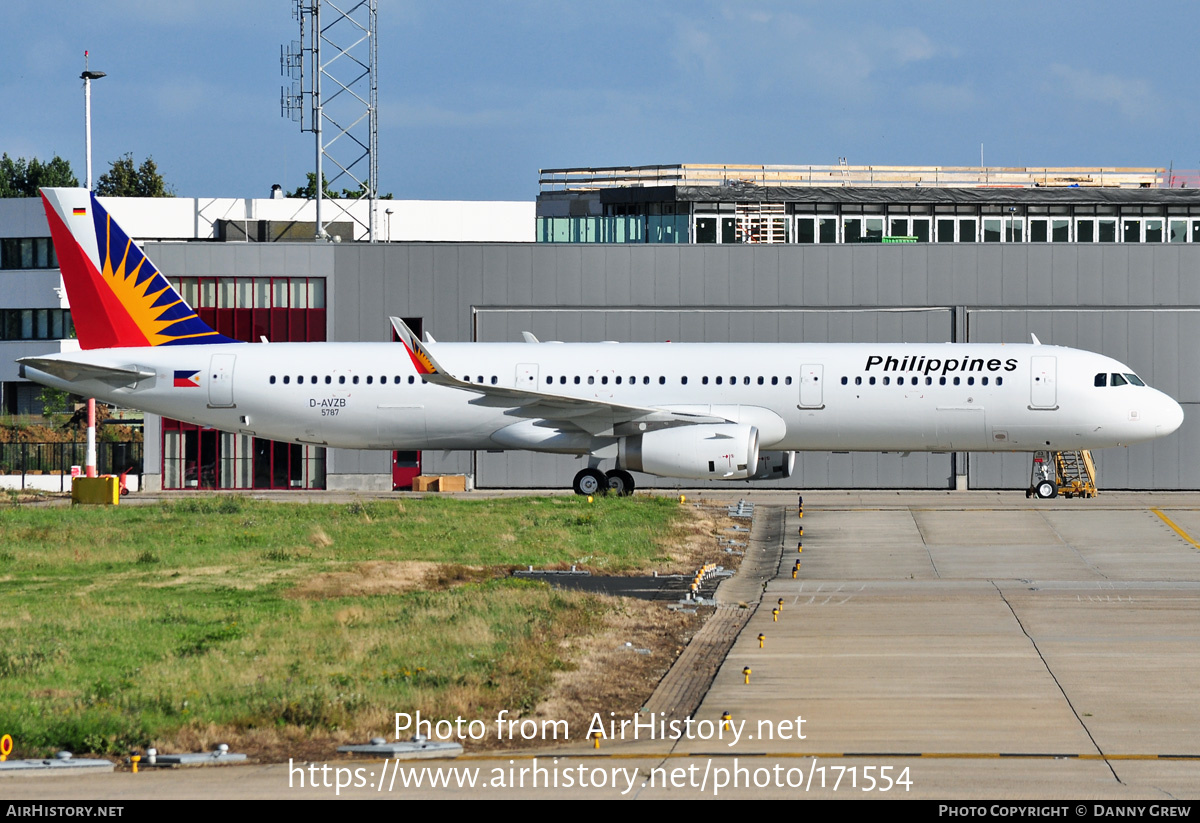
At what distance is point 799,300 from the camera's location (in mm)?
49844

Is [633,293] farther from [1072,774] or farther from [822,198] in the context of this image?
[1072,774]

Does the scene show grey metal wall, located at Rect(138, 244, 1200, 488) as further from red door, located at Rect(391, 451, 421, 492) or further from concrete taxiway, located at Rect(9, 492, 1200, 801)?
concrete taxiway, located at Rect(9, 492, 1200, 801)

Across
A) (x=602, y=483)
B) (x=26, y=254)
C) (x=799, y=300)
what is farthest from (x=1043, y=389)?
(x=26, y=254)

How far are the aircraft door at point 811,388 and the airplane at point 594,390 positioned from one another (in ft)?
0.09

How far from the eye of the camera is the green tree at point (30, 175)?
140m

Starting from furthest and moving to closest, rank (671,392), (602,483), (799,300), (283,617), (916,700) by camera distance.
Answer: (799,300) < (602,483) < (671,392) < (283,617) < (916,700)

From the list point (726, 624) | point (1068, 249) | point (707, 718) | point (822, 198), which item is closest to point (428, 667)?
point (707, 718)

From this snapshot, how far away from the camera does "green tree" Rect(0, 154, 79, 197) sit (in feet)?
458

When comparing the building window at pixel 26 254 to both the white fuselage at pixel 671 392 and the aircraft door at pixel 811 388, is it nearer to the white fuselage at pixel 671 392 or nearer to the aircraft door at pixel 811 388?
the white fuselage at pixel 671 392

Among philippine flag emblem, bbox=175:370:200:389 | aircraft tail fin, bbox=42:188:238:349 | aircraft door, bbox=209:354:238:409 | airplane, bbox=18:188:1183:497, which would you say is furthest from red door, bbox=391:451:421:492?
philippine flag emblem, bbox=175:370:200:389

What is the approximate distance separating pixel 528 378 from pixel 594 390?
193 centimetres

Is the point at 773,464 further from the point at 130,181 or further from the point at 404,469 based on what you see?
the point at 130,181

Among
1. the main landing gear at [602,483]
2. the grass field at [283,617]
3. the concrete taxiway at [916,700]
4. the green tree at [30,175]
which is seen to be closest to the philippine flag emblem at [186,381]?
the grass field at [283,617]

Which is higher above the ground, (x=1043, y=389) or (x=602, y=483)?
(x=1043, y=389)
